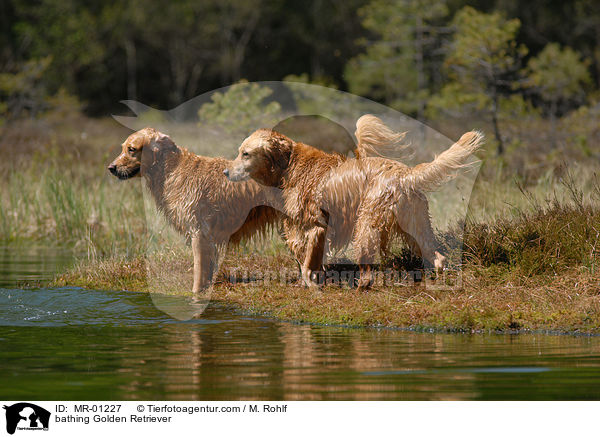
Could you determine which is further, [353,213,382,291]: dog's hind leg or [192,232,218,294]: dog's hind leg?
[192,232,218,294]: dog's hind leg

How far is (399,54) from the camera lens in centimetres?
4247

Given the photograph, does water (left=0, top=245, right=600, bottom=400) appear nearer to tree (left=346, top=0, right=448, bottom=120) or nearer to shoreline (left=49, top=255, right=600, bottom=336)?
shoreline (left=49, top=255, right=600, bottom=336)

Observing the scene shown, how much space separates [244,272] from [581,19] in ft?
150

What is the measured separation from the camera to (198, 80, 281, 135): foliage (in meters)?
17.6

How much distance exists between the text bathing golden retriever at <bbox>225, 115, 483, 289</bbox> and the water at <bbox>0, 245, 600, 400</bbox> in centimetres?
141

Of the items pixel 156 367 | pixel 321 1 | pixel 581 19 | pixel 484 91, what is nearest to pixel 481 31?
pixel 484 91

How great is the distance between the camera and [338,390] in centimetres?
631

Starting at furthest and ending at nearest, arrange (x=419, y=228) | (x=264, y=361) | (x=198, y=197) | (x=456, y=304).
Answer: (x=198, y=197), (x=419, y=228), (x=456, y=304), (x=264, y=361)

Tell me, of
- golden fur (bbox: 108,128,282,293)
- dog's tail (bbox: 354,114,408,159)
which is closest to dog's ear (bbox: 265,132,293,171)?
golden fur (bbox: 108,128,282,293)

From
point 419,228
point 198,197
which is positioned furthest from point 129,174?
point 419,228

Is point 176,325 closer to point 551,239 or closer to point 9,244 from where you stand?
point 551,239

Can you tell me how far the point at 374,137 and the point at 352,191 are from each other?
0.79 metres

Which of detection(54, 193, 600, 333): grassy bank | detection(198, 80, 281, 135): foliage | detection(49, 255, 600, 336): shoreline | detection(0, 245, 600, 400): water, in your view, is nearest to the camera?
detection(0, 245, 600, 400): water
